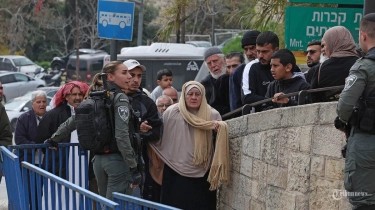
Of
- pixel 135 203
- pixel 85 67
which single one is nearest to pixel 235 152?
pixel 135 203

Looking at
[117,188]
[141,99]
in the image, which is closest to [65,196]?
[117,188]

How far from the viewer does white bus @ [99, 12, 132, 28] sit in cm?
1319

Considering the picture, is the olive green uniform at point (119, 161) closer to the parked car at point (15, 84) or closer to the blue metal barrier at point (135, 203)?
the blue metal barrier at point (135, 203)

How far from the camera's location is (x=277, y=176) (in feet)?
22.7

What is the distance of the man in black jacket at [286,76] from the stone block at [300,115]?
31cm

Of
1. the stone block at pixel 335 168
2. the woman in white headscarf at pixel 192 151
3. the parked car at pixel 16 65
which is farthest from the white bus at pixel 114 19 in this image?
the parked car at pixel 16 65

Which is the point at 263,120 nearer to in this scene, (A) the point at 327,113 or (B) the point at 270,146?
(B) the point at 270,146

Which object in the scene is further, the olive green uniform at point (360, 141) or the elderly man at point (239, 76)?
the elderly man at point (239, 76)

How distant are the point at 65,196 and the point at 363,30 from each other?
2.56 m

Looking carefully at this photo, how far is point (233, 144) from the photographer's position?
786 cm

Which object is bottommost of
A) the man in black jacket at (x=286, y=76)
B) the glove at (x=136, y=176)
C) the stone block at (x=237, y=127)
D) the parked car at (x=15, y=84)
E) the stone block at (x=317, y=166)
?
the parked car at (x=15, y=84)

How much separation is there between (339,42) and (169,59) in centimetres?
1441

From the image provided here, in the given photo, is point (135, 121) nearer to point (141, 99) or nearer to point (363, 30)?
point (141, 99)

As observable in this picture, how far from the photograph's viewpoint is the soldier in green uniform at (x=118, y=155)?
6.68 m
